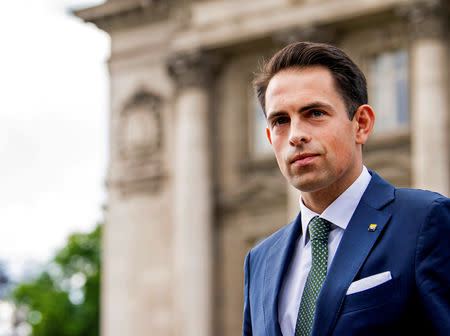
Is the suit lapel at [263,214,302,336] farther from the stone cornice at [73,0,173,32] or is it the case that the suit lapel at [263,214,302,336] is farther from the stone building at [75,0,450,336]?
the stone cornice at [73,0,173,32]

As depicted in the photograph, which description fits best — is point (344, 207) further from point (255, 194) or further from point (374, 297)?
point (255, 194)

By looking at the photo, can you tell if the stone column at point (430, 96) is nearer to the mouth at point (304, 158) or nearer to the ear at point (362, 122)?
the ear at point (362, 122)

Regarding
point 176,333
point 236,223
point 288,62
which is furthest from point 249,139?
point 288,62

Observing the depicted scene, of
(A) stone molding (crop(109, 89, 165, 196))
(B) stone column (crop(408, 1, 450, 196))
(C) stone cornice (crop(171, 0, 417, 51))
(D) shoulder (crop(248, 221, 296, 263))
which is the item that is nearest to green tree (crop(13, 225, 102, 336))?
A: (A) stone molding (crop(109, 89, 165, 196))

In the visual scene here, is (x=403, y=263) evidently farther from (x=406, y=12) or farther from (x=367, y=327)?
(x=406, y=12)

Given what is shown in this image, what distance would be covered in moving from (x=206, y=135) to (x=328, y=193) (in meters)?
20.7

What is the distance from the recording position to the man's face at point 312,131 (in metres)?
3.01

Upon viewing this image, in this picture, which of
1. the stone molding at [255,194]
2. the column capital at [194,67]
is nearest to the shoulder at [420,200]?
the stone molding at [255,194]

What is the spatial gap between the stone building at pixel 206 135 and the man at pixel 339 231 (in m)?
17.9

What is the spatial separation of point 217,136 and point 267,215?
9.23 ft

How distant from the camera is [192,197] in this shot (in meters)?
23.3

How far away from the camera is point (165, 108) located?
25.0 meters

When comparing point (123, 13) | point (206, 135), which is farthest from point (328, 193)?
point (123, 13)

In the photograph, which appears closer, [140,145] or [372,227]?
[372,227]
